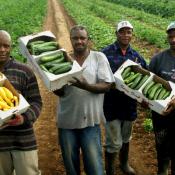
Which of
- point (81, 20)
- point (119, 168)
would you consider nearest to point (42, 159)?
point (119, 168)

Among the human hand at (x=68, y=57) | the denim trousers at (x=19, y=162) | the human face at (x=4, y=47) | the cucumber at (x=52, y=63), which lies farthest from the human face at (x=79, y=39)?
the denim trousers at (x=19, y=162)

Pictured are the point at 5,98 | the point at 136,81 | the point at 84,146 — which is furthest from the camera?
the point at 136,81

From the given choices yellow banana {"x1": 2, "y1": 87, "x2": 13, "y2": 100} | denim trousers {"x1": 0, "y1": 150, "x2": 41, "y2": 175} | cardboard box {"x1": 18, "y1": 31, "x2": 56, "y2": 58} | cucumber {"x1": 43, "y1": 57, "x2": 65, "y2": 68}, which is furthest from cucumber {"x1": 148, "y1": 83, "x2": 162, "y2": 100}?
yellow banana {"x1": 2, "y1": 87, "x2": 13, "y2": 100}

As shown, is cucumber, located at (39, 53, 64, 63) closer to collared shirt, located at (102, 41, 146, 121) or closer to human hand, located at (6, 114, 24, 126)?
human hand, located at (6, 114, 24, 126)

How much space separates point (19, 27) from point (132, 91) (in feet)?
51.3

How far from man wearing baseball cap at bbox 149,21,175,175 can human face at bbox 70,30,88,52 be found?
4.03 ft

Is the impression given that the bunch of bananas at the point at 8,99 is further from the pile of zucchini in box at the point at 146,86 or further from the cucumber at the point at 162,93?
the cucumber at the point at 162,93

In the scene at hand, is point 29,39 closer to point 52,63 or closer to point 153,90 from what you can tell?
point 52,63

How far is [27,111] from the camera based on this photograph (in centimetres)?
484

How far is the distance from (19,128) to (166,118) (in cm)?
210

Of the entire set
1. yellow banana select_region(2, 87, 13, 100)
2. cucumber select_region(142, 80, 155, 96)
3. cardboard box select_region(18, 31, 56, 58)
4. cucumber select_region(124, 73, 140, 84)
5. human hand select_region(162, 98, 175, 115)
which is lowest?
human hand select_region(162, 98, 175, 115)

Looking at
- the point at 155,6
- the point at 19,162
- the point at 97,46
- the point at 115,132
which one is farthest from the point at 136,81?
the point at 155,6

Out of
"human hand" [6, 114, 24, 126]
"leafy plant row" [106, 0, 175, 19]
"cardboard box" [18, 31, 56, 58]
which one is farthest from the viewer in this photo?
"leafy plant row" [106, 0, 175, 19]

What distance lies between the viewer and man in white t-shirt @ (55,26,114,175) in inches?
204
